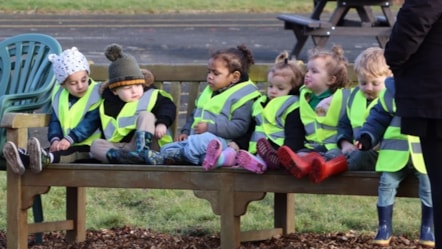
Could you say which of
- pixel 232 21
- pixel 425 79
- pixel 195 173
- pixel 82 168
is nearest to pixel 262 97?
pixel 195 173

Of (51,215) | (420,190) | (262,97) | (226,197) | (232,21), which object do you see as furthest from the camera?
(232,21)

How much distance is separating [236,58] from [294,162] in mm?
1080

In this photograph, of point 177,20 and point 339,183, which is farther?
point 177,20

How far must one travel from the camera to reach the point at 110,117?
6.64m

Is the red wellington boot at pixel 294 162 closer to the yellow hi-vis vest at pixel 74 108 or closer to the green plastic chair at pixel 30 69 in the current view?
the yellow hi-vis vest at pixel 74 108

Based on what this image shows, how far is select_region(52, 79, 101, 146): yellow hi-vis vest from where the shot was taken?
265 inches

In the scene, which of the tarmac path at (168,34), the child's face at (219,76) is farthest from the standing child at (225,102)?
the tarmac path at (168,34)

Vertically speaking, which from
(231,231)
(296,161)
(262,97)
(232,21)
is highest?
(232,21)

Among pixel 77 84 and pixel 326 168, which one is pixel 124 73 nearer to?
pixel 77 84

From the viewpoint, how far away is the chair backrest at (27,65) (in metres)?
7.15

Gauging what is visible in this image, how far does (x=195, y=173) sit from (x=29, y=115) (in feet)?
3.56

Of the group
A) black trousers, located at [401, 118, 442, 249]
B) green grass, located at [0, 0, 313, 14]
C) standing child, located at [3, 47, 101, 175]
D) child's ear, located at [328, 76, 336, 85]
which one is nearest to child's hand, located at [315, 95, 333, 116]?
child's ear, located at [328, 76, 336, 85]

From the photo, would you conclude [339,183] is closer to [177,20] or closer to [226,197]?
[226,197]

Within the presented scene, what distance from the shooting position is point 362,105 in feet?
19.5
